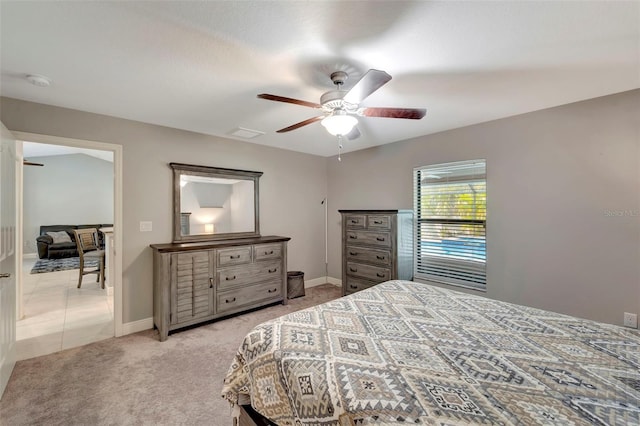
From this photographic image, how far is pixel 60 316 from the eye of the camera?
354 centimetres

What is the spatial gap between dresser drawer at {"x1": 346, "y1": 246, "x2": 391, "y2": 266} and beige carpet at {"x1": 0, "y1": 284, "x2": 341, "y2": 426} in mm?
1817

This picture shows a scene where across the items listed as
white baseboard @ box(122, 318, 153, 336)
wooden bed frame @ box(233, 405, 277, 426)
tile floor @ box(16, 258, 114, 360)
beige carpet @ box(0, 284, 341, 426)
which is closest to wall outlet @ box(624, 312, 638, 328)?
wooden bed frame @ box(233, 405, 277, 426)

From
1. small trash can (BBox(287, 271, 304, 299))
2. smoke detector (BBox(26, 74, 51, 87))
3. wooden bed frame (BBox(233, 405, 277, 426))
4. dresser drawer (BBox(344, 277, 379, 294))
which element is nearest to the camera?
wooden bed frame (BBox(233, 405, 277, 426))

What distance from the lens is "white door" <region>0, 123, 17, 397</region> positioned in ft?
6.73

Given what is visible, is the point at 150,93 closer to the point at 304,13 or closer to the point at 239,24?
the point at 239,24

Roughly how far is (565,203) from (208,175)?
13.5 feet

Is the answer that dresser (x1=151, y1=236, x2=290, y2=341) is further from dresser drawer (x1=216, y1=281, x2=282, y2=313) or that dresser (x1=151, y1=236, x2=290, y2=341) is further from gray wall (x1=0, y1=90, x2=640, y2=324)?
gray wall (x1=0, y1=90, x2=640, y2=324)

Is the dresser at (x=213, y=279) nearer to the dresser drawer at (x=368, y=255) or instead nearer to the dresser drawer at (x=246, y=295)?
the dresser drawer at (x=246, y=295)

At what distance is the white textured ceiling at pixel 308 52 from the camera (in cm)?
143

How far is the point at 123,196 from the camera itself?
3.06 metres

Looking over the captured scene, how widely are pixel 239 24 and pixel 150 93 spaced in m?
1.38

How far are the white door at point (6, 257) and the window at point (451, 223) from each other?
419cm

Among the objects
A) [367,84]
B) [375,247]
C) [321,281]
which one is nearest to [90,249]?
[321,281]

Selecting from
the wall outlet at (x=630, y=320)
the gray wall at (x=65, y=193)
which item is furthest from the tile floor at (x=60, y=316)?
the wall outlet at (x=630, y=320)
